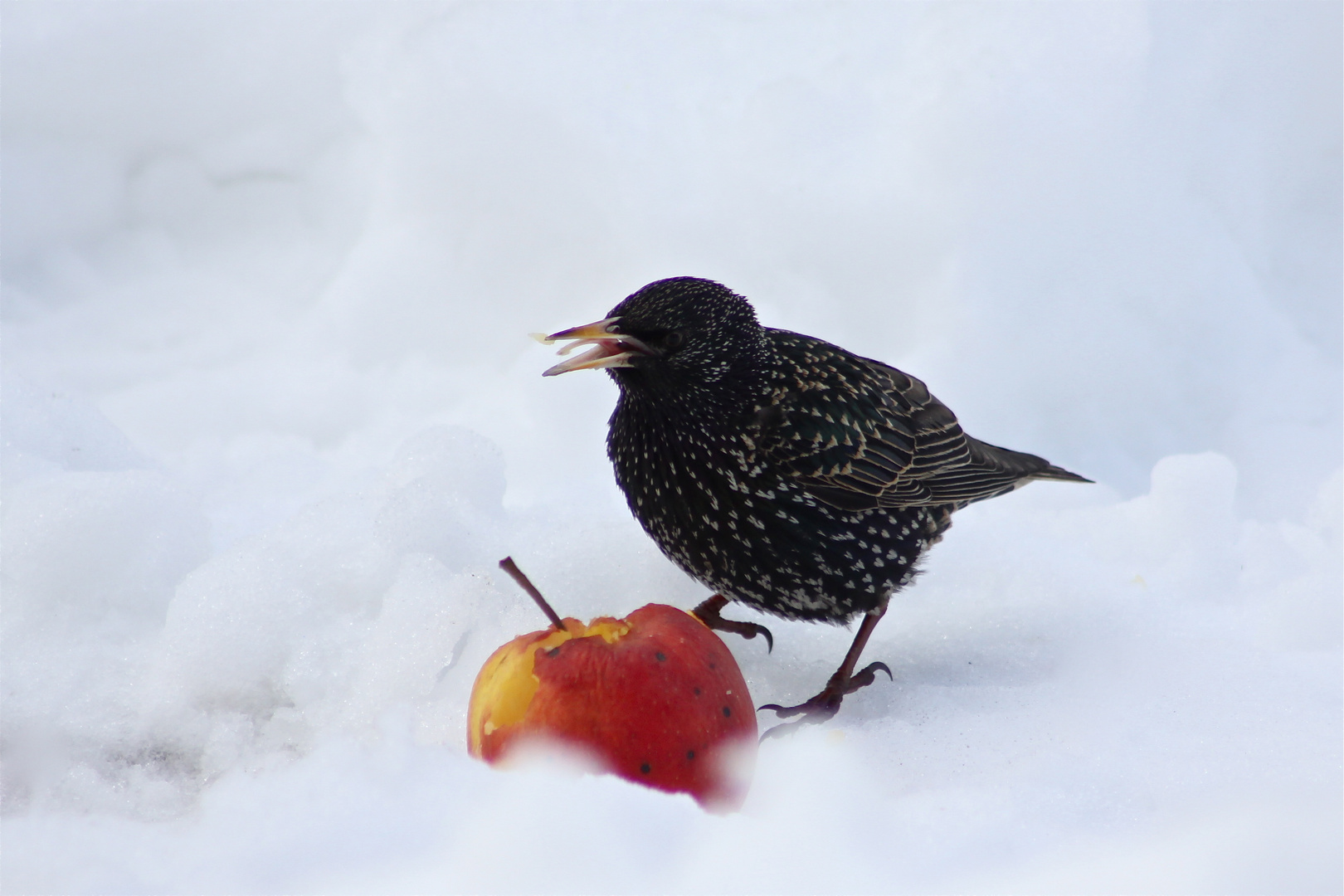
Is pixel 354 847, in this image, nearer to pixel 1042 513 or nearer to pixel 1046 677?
pixel 1046 677

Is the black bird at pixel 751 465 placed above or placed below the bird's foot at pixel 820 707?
above

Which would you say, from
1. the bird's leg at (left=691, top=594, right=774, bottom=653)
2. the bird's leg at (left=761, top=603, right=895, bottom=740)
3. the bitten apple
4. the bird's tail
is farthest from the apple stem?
the bird's tail

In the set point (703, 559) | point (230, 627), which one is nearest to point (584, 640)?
point (703, 559)

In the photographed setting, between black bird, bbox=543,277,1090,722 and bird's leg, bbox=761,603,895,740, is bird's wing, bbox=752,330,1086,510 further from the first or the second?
bird's leg, bbox=761,603,895,740

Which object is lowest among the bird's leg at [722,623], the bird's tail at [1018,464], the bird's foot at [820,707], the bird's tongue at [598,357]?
the bird's foot at [820,707]

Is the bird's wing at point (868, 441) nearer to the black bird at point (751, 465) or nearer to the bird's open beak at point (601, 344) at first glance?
the black bird at point (751, 465)

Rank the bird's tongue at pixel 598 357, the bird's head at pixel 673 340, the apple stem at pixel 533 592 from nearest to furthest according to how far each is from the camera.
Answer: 1. the apple stem at pixel 533 592
2. the bird's tongue at pixel 598 357
3. the bird's head at pixel 673 340

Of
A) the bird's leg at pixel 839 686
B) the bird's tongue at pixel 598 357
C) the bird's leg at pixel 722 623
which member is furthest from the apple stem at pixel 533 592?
the bird's leg at pixel 722 623
